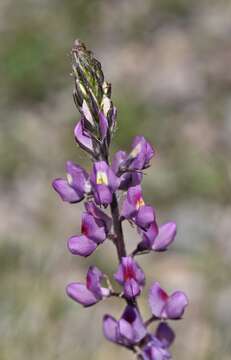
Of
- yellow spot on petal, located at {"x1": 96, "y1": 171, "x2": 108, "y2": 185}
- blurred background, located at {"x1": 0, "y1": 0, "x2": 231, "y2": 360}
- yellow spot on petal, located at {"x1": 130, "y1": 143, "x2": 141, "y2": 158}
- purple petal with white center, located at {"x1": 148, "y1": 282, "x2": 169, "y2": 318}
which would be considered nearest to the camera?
yellow spot on petal, located at {"x1": 96, "y1": 171, "x2": 108, "y2": 185}

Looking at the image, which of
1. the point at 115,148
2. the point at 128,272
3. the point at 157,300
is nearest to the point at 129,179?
the point at 128,272

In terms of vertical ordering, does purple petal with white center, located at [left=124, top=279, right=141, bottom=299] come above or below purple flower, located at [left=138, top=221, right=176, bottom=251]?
below

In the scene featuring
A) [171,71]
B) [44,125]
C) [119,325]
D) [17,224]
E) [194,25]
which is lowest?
[119,325]

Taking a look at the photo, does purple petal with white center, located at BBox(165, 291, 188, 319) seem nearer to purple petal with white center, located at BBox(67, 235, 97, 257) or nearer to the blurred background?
purple petal with white center, located at BBox(67, 235, 97, 257)

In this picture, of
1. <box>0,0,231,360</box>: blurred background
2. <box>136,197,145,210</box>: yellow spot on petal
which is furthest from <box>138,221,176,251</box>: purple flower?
<box>0,0,231,360</box>: blurred background

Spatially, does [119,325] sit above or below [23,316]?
below

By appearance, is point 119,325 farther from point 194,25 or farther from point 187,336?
point 194,25

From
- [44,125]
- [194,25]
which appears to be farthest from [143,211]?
[194,25]

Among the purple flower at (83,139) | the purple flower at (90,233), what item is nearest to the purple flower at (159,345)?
the purple flower at (90,233)
